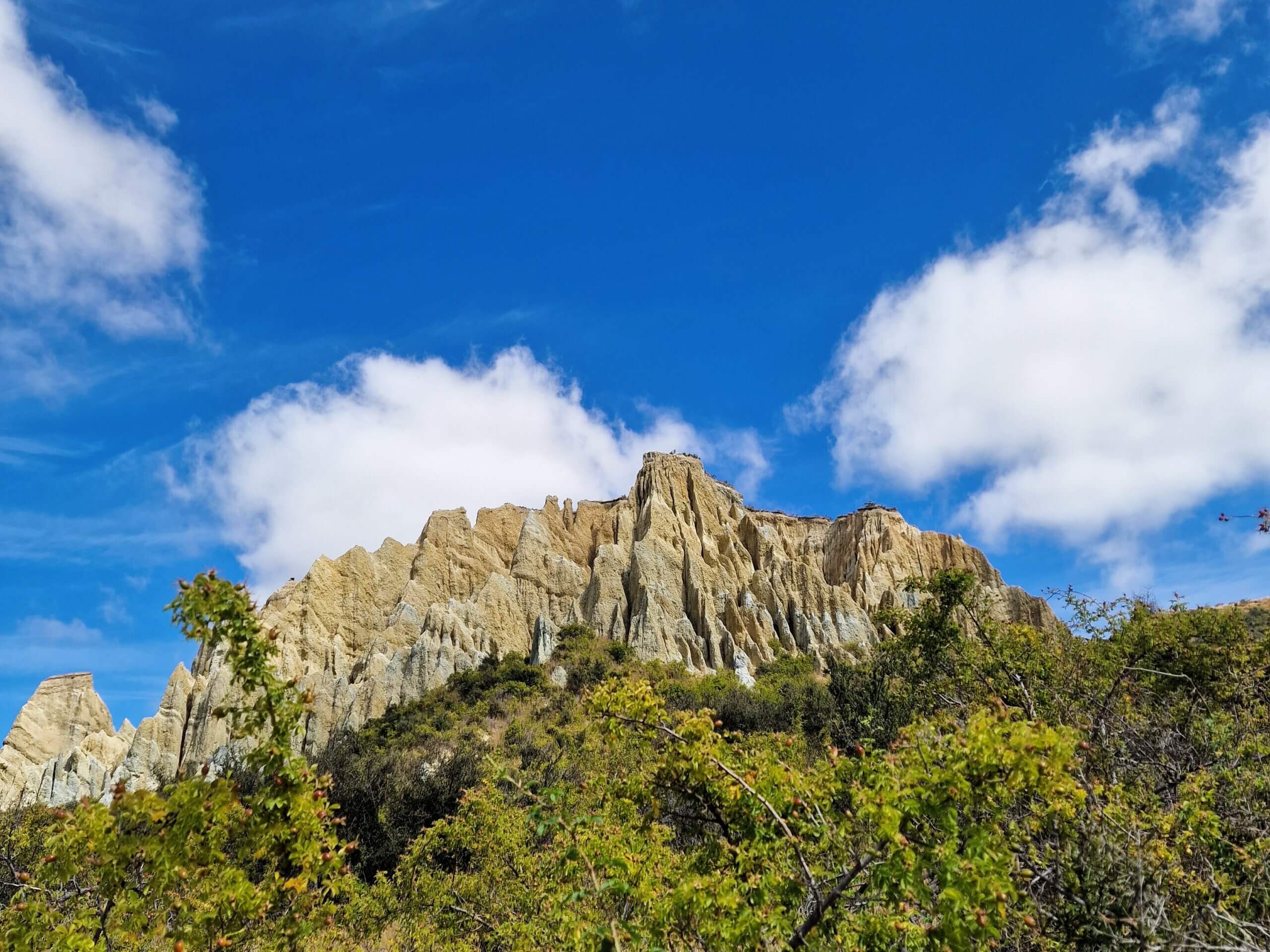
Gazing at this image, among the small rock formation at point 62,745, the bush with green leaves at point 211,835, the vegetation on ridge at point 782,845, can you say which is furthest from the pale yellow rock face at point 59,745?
the bush with green leaves at point 211,835

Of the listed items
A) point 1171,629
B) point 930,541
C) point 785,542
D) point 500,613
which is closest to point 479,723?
point 500,613

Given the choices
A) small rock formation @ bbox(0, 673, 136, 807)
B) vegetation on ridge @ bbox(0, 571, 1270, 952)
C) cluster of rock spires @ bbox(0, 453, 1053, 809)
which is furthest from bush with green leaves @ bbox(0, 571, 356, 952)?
small rock formation @ bbox(0, 673, 136, 807)

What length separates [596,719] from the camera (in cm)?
598

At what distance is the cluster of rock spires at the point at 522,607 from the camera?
38.0m

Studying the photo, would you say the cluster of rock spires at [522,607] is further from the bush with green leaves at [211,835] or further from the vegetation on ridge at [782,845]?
the bush with green leaves at [211,835]

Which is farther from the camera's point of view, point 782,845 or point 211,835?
point 782,845

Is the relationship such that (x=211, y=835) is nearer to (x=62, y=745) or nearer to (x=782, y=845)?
(x=782, y=845)

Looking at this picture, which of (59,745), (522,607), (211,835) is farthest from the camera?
(522,607)

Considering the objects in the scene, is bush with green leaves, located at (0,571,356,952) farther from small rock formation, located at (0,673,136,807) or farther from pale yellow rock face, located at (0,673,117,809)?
pale yellow rock face, located at (0,673,117,809)

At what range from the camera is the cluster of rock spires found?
3800 cm

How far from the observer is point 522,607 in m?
52.1

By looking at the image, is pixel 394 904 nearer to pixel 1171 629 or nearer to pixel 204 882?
pixel 204 882

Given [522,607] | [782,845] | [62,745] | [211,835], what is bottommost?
[782,845]

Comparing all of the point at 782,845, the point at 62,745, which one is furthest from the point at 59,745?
the point at 782,845
